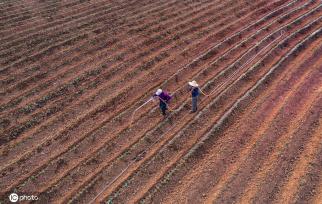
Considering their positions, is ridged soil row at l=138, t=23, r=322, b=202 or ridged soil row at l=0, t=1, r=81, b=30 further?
ridged soil row at l=0, t=1, r=81, b=30

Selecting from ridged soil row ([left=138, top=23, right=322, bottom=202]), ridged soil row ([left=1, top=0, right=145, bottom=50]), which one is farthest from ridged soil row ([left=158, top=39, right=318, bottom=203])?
ridged soil row ([left=1, top=0, right=145, bottom=50])

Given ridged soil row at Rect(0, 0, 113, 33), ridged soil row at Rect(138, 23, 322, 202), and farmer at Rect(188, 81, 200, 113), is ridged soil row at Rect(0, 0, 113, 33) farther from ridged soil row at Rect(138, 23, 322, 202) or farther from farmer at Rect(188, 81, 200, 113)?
ridged soil row at Rect(138, 23, 322, 202)

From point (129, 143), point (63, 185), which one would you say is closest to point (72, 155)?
point (63, 185)

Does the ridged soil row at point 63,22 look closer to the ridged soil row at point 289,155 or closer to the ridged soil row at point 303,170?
the ridged soil row at point 289,155

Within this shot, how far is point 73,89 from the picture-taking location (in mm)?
16109

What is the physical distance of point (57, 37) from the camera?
19641 millimetres

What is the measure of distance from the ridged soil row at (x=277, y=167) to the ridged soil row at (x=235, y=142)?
88 centimetres

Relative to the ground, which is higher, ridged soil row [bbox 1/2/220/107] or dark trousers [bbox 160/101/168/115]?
ridged soil row [bbox 1/2/220/107]

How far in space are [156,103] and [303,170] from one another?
6.69 metres

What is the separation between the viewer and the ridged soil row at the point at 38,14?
20.5 meters

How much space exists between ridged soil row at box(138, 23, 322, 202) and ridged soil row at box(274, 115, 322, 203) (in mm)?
3013

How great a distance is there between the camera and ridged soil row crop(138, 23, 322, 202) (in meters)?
11.5

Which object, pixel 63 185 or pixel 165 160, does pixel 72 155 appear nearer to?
pixel 63 185

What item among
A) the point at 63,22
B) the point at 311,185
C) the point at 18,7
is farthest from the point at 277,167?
the point at 18,7
